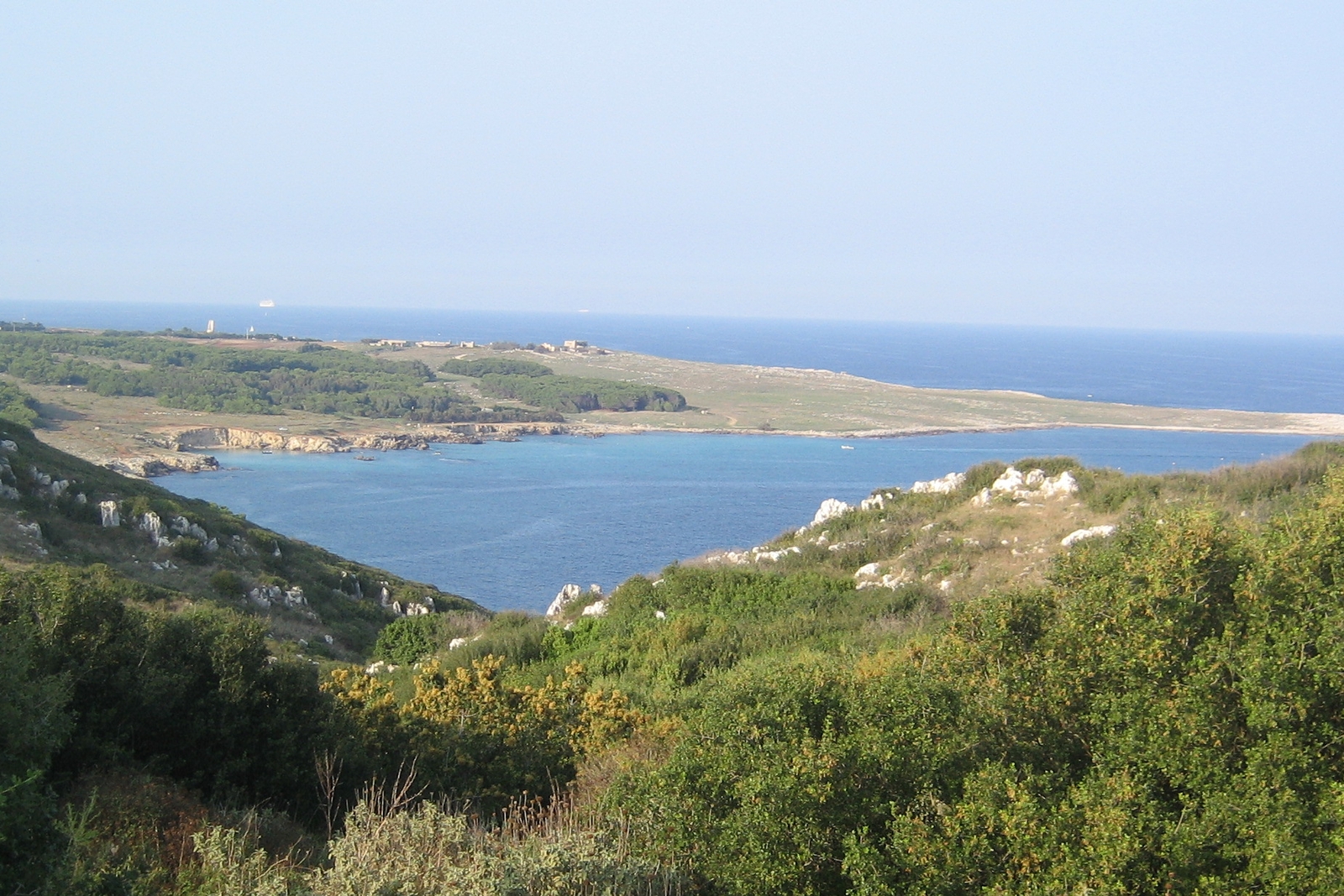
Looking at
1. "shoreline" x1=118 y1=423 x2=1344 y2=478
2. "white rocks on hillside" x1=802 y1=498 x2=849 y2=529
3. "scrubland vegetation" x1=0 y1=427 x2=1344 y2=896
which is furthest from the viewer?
"shoreline" x1=118 y1=423 x2=1344 y2=478

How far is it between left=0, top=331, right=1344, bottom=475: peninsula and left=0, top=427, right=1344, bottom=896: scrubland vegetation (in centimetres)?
5251

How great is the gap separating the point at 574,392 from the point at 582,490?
1465 inches

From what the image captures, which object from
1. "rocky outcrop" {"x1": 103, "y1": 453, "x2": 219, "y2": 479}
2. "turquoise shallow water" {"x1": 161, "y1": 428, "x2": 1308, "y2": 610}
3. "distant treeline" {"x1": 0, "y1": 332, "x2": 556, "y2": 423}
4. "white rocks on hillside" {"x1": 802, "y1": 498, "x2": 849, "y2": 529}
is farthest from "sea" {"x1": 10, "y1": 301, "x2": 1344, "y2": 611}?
"distant treeline" {"x1": 0, "y1": 332, "x2": 556, "y2": 423}

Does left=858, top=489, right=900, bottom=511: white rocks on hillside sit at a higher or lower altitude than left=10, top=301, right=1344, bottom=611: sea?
higher

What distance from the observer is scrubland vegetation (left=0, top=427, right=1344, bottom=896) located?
216 inches

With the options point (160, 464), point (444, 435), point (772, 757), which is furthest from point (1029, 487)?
point (444, 435)

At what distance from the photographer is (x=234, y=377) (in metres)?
87.2

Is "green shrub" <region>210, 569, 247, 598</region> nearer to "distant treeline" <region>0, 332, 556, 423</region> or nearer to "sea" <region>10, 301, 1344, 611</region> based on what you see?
"sea" <region>10, 301, 1344, 611</region>

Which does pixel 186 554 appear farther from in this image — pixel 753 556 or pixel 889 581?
pixel 889 581

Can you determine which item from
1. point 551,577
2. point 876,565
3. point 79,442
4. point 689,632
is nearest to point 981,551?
point 876,565

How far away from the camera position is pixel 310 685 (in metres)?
9.88

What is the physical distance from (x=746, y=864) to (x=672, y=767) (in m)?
1.05

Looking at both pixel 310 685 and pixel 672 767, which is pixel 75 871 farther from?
pixel 310 685

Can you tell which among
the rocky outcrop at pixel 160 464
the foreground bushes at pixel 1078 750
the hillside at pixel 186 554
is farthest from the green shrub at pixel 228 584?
the rocky outcrop at pixel 160 464
